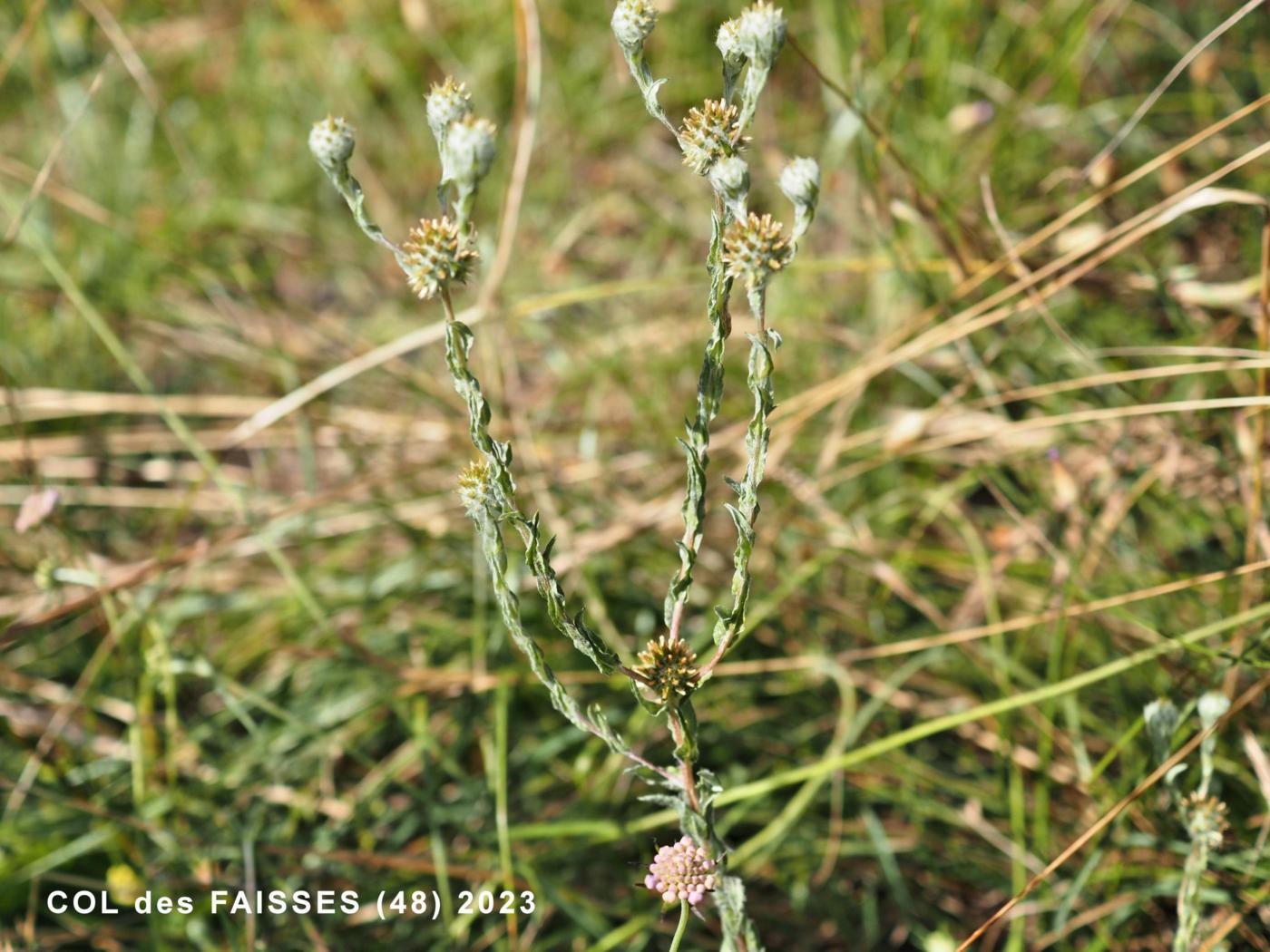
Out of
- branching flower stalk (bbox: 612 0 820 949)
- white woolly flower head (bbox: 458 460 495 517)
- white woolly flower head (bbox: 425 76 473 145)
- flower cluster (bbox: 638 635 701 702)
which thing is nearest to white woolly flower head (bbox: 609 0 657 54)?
branching flower stalk (bbox: 612 0 820 949)

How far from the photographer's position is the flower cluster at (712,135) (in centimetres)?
76

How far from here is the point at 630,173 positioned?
2498 mm

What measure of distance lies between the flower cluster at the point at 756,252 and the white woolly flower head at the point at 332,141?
0.92 ft

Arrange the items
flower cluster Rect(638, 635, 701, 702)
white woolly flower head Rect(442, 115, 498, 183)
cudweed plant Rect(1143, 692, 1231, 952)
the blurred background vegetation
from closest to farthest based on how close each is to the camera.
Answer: white woolly flower head Rect(442, 115, 498, 183) → flower cluster Rect(638, 635, 701, 702) → cudweed plant Rect(1143, 692, 1231, 952) → the blurred background vegetation

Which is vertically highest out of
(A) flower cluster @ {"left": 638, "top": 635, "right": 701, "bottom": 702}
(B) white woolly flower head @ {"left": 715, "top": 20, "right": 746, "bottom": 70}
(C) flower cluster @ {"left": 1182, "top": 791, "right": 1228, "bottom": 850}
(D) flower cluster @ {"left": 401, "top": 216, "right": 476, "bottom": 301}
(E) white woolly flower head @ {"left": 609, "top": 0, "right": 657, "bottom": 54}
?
(E) white woolly flower head @ {"left": 609, "top": 0, "right": 657, "bottom": 54}

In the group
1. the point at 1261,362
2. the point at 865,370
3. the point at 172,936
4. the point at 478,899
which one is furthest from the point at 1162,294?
the point at 172,936

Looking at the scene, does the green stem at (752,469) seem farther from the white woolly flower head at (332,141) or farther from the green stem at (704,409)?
the white woolly flower head at (332,141)

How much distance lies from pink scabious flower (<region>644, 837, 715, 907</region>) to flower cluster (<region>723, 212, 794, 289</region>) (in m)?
0.45

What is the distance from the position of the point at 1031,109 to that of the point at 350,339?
1.39 m

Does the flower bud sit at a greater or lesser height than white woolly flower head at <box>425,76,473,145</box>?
lesser

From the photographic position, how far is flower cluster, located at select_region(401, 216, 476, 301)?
2.47 ft

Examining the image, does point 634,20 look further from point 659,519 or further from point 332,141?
point 659,519

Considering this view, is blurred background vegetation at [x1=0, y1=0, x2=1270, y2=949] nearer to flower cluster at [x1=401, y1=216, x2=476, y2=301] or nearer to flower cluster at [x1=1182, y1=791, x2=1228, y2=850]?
flower cluster at [x1=1182, y1=791, x2=1228, y2=850]

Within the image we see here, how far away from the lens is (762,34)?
735mm
